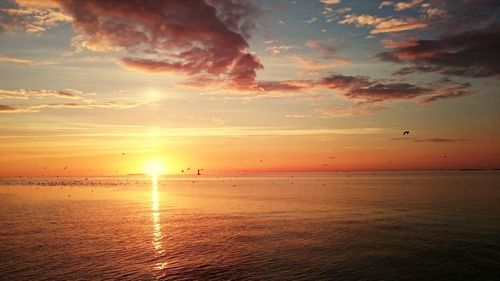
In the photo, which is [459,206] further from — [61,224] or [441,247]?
[61,224]

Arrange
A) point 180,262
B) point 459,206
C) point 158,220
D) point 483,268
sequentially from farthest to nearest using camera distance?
point 459,206 → point 158,220 → point 180,262 → point 483,268

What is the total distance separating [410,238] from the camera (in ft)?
151

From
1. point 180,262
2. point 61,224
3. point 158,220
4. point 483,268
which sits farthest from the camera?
point 158,220

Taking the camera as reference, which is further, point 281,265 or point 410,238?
point 410,238

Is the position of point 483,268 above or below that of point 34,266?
below

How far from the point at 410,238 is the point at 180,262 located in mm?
27632

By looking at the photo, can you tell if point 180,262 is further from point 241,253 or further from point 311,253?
point 311,253

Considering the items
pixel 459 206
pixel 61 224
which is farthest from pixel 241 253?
pixel 459 206

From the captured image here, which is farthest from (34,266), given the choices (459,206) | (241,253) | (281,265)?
(459,206)

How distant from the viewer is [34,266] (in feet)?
113

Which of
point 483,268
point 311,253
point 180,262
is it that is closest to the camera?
point 483,268

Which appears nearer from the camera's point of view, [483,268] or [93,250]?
[483,268]

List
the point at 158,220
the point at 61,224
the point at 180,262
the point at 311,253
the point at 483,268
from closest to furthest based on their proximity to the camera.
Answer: the point at 483,268, the point at 180,262, the point at 311,253, the point at 61,224, the point at 158,220

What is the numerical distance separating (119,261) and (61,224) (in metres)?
29.7
